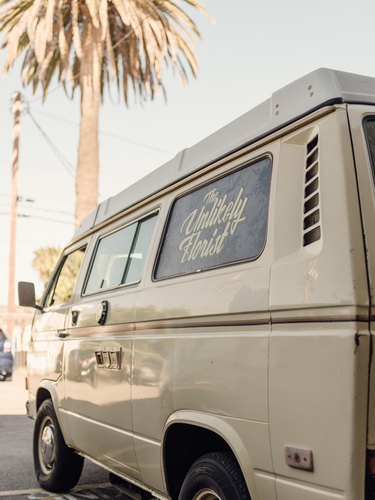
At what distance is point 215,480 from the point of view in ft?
10.5

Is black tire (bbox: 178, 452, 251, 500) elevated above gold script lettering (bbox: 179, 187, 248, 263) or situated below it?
below

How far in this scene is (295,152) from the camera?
3.17 meters

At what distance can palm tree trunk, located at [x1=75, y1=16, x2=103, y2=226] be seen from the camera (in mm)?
17641

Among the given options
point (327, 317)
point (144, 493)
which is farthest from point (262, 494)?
point (144, 493)

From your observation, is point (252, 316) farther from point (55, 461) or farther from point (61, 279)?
A: point (61, 279)

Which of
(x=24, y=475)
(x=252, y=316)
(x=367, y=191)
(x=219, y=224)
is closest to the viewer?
(x=367, y=191)

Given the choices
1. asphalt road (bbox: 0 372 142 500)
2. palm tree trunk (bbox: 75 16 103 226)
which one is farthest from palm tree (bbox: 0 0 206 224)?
asphalt road (bbox: 0 372 142 500)

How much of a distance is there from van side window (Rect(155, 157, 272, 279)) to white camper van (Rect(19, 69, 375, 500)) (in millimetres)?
11

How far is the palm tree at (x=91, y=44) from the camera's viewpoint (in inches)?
693

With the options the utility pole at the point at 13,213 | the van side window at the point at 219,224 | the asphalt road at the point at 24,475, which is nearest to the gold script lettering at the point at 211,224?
the van side window at the point at 219,224

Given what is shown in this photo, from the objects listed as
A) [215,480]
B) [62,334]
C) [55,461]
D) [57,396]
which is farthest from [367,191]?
[55,461]

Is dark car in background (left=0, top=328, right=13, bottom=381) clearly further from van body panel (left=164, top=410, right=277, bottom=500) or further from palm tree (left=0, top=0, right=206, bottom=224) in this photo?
van body panel (left=164, top=410, right=277, bottom=500)

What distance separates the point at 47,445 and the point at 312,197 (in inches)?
161

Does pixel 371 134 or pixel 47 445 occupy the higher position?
pixel 371 134
